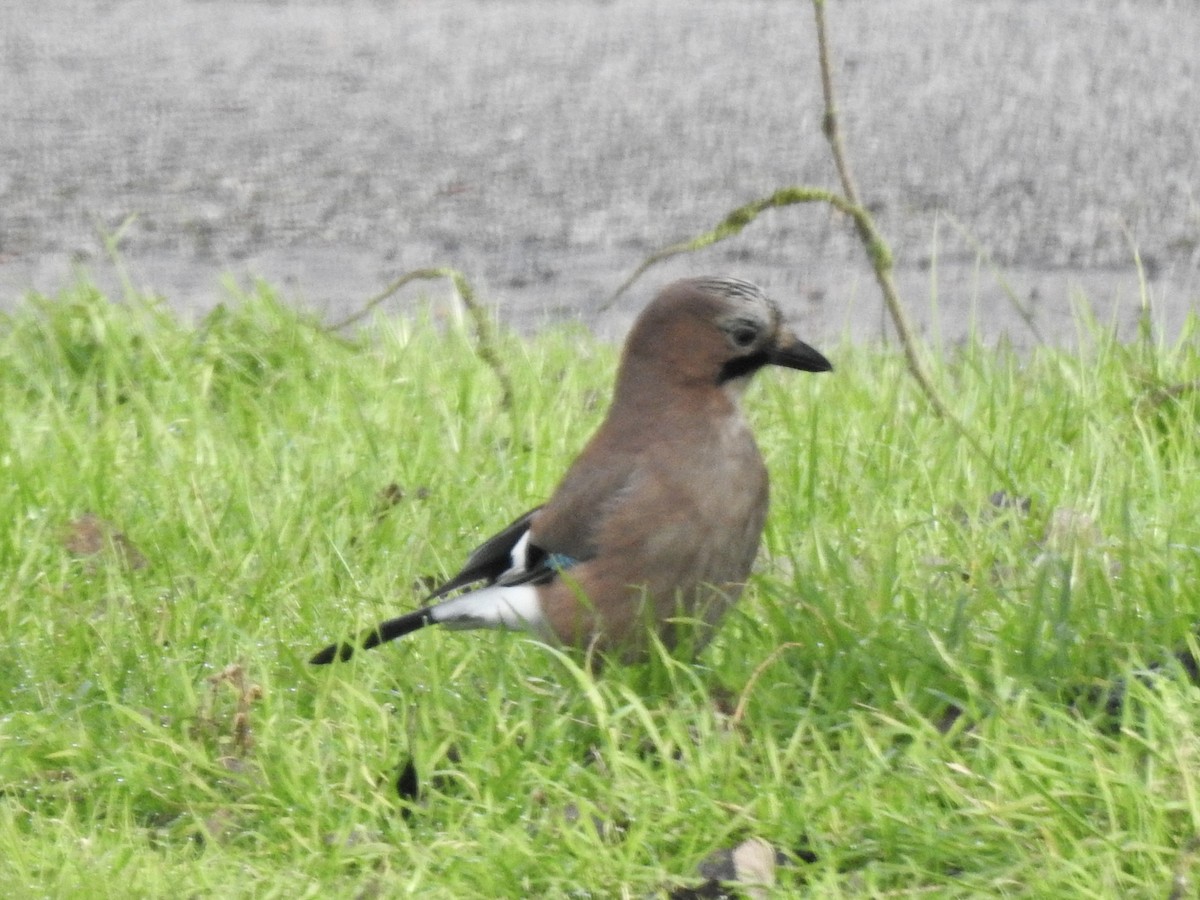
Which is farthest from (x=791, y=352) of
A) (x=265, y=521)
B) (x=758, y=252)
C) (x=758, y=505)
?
(x=758, y=252)

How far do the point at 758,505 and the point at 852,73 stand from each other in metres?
5.72

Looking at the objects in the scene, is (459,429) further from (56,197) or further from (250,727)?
(56,197)

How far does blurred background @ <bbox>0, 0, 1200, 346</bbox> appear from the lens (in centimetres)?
715

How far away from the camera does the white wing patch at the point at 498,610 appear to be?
12.4ft

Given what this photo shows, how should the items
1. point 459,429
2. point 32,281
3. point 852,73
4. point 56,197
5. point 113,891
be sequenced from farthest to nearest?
point 852,73 < point 56,197 < point 32,281 < point 459,429 < point 113,891

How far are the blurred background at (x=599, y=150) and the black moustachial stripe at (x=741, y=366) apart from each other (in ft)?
5.85

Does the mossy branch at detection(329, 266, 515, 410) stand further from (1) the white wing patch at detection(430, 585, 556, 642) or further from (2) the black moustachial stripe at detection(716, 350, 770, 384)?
(1) the white wing patch at detection(430, 585, 556, 642)

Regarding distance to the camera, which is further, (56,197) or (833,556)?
(56,197)

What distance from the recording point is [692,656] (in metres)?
3.72

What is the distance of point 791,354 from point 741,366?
0.10 m

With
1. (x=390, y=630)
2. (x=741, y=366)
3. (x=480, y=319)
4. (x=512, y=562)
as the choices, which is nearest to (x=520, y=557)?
(x=512, y=562)

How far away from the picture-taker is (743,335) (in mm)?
3848

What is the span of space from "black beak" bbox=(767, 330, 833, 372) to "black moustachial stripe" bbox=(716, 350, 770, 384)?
0.05 feet

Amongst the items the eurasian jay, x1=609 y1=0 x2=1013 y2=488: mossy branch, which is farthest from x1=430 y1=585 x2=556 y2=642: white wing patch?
x1=609 y1=0 x2=1013 y2=488: mossy branch
